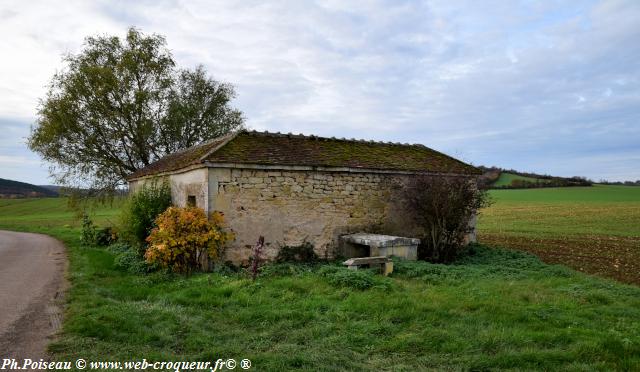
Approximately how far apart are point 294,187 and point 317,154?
4.98ft

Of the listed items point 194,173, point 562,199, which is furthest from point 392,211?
point 562,199

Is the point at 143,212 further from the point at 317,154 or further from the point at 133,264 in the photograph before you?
the point at 317,154

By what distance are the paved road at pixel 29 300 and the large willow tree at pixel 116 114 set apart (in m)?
7.85

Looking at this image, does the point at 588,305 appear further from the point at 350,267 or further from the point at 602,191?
the point at 602,191

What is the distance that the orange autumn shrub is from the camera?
9844 mm

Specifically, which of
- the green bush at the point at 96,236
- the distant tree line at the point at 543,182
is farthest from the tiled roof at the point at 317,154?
the distant tree line at the point at 543,182

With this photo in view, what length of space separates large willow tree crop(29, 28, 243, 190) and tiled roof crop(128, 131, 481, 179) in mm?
6848

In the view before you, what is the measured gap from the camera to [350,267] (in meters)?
10.0

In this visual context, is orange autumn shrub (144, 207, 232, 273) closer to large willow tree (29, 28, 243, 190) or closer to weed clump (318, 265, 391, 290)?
weed clump (318, 265, 391, 290)

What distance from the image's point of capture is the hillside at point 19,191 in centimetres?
6519

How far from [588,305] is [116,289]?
8858 millimetres

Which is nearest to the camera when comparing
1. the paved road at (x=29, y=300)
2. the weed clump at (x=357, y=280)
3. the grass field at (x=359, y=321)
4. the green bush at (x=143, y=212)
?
the grass field at (x=359, y=321)

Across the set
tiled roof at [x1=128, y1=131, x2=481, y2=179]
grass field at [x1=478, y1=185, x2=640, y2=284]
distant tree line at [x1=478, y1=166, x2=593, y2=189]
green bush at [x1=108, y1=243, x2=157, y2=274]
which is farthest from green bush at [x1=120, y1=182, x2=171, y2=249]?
distant tree line at [x1=478, y1=166, x2=593, y2=189]

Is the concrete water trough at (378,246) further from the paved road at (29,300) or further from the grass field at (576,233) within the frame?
the paved road at (29,300)
